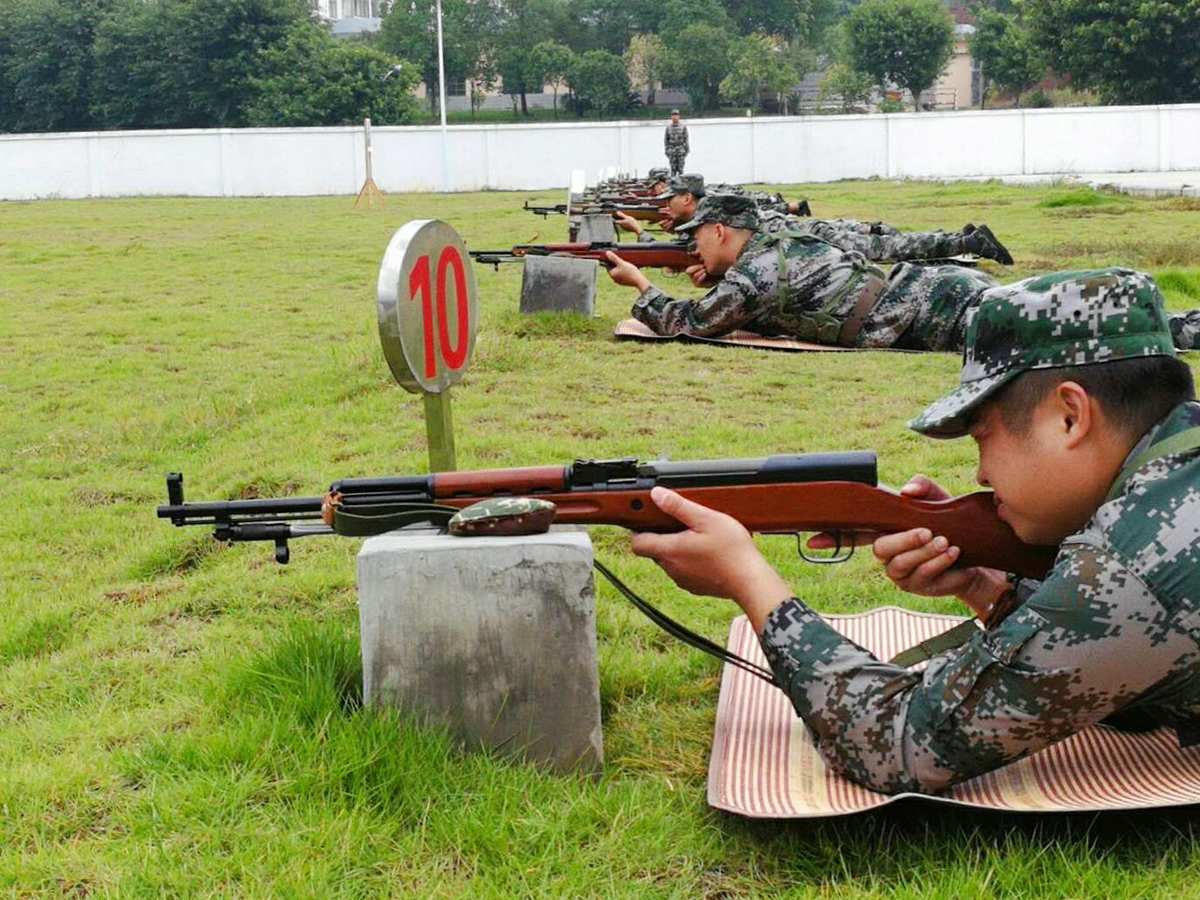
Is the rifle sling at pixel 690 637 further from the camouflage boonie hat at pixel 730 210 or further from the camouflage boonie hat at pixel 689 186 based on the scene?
the camouflage boonie hat at pixel 689 186

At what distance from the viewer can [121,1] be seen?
73375mm

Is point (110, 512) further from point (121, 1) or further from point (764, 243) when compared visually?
point (121, 1)

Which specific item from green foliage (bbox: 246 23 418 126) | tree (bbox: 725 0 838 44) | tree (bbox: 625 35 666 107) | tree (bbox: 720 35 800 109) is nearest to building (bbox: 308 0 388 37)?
tree (bbox: 625 35 666 107)

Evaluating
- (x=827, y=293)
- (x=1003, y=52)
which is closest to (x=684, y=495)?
(x=827, y=293)

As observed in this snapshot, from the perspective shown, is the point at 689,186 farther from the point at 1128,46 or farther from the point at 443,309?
the point at 1128,46

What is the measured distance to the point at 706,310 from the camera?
10.1 m

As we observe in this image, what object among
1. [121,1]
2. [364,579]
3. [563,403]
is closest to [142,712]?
[364,579]

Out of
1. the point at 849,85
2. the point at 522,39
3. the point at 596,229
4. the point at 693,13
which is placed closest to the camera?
the point at 596,229

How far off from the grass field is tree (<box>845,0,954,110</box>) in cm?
6960

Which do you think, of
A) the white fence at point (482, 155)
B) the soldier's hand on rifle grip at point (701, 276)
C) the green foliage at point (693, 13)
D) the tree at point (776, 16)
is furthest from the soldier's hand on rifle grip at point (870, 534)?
the tree at point (776, 16)

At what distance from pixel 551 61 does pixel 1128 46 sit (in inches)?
1815

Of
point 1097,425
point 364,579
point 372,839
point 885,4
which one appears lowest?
point 372,839

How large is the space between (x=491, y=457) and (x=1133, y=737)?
403cm

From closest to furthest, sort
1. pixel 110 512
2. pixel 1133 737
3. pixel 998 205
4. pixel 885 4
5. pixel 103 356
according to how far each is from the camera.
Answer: pixel 1133 737 < pixel 110 512 < pixel 103 356 < pixel 998 205 < pixel 885 4
